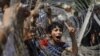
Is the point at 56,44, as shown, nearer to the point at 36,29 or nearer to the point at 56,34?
the point at 56,34

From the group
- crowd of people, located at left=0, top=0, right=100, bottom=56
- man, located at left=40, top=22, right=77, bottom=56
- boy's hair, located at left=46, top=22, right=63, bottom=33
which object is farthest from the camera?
boy's hair, located at left=46, top=22, right=63, bottom=33

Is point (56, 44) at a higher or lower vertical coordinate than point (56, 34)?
lower

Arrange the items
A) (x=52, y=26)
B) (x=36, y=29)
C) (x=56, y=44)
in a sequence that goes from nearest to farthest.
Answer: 1. (x=56, y=44)
2. (x=52, y=26)
3. (x=36, y=29)

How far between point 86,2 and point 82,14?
24cm

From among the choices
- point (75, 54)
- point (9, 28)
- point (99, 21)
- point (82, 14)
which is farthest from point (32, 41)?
point (99, 21)

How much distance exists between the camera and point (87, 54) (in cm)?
688

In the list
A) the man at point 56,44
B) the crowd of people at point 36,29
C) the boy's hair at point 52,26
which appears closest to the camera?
the crowd of people at point 36,29

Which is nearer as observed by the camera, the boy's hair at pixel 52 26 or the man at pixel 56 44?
the man at pixel 56 44

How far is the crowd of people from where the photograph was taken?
3.39 m

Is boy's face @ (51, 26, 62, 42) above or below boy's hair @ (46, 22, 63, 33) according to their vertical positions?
below

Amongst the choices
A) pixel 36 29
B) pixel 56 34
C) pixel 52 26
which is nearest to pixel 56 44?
pixel 56 34

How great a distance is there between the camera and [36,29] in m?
5.66

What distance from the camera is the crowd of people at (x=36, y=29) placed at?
11.1ft

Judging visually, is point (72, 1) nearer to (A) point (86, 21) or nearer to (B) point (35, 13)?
(A) point (86, 21)
